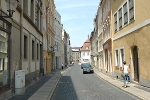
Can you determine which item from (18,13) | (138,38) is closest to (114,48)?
(138,38)

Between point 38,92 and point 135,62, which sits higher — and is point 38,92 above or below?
below

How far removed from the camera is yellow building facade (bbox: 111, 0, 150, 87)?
14.0m

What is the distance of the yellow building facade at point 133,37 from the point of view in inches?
552

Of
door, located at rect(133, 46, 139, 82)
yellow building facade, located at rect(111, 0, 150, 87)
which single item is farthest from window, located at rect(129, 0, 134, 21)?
door, located at rect(133, 46, 139, 82)

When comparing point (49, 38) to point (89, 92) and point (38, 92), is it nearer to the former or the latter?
point (38, 92)

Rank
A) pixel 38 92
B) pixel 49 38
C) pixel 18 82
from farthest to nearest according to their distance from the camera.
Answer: pixel 49 38 < pixel 38 92 < pixel 18 82

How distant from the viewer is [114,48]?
A: 77.8 feet

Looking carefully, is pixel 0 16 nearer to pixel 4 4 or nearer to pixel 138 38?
pixel 4 4

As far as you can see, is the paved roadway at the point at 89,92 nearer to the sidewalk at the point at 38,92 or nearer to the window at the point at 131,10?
the sidewalk at the point at 38,92

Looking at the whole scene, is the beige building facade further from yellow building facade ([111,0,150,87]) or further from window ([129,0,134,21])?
window ([129,0,134,21])

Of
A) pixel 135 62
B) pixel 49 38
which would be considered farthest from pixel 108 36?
pixel 49 38

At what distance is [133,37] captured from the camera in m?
16.5

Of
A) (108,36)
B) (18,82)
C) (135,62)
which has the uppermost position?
(108,36)

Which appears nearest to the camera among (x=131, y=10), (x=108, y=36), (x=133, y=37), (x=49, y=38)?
(x=133, y=37)
